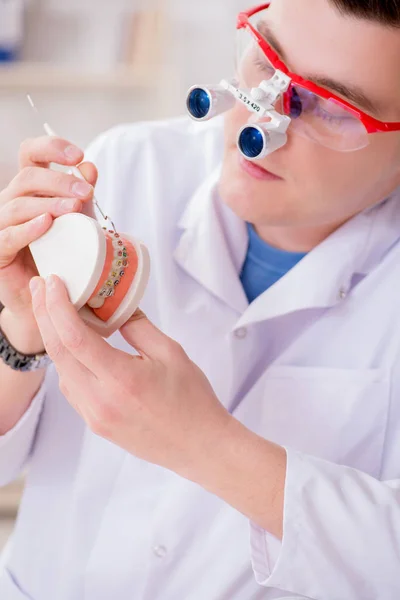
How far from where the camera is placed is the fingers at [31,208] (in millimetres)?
1074

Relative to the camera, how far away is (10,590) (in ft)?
4.58

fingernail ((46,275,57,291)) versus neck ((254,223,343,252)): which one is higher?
fingernail ((46,275,57,291))

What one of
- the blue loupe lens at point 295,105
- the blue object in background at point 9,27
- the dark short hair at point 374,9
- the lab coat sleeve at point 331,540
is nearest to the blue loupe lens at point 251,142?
the blue loupe lens at point 295,105

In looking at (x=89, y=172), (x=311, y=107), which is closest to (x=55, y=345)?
(x=89, y=172)

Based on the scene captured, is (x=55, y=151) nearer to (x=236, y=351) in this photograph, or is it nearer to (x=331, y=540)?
(x=236, y=351)

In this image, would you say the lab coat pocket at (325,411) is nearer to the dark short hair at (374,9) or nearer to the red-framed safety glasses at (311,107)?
the red-framed safety glasses at (311,107)

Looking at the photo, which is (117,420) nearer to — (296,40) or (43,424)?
(43,424)

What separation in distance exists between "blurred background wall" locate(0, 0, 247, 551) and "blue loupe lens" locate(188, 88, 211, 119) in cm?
172

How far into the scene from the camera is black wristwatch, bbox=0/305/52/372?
1220mm

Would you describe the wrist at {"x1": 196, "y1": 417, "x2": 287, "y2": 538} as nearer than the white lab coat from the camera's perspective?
Yes

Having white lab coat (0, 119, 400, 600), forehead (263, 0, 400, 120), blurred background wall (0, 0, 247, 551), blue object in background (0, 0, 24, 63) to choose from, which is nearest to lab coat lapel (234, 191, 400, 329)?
white lab coat (0, 119, 400, 600)

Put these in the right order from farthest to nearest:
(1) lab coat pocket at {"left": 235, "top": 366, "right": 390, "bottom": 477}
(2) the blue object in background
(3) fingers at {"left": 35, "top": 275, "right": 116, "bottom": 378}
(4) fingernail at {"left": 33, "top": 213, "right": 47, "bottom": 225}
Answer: (2) the blue object in background
(1) lab coat pocket at {"left": 235, "top": 366, "right": 390, "bottom": 477}
(4) fingernail at {"left": 33, "top": 213, "right": 47, "bottom": 225}
(3) fingers at {"left": 35, "top": 275, "right": 116, "bottom": 378}

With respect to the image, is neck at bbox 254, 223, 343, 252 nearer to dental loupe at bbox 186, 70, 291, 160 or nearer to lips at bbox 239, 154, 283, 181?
lips at bbox 239, 154, 283, 181

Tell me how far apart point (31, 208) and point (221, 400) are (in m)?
0.49
